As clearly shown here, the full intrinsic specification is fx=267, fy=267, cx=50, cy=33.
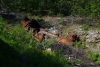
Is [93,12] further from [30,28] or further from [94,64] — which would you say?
[94,64]

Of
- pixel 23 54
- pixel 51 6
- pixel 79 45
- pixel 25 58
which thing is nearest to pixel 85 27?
pixel 79 45

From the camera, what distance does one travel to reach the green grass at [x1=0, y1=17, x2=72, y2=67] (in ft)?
19.1

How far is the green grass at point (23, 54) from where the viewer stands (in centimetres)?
583

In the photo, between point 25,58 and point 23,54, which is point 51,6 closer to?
point 23,54

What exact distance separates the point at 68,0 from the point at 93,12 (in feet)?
5.89

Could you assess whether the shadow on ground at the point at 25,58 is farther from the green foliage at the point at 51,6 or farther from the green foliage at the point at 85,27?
the green foliage at the point at 51,6

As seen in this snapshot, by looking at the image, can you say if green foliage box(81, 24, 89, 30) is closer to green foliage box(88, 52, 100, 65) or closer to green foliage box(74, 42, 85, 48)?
green foliage box(74, 42, 85, 48)

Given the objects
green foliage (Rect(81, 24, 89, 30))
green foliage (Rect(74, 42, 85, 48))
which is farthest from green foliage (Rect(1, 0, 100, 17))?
green foliage (Rect(74, 42, 85, 48))

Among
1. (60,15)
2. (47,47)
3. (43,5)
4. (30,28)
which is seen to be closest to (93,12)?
(60,15)

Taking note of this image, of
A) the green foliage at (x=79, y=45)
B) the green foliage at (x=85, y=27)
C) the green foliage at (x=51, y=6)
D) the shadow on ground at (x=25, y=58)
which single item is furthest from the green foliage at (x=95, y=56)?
the green foliage at (x=51, y=6)

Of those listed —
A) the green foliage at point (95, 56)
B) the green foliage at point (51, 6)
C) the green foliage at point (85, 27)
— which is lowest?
the green foliage at point (95, 56)

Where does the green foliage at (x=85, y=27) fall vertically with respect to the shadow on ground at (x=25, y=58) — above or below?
below

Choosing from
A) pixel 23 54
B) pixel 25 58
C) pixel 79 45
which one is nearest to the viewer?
pixel 25 58

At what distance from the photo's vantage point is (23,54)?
650cm
